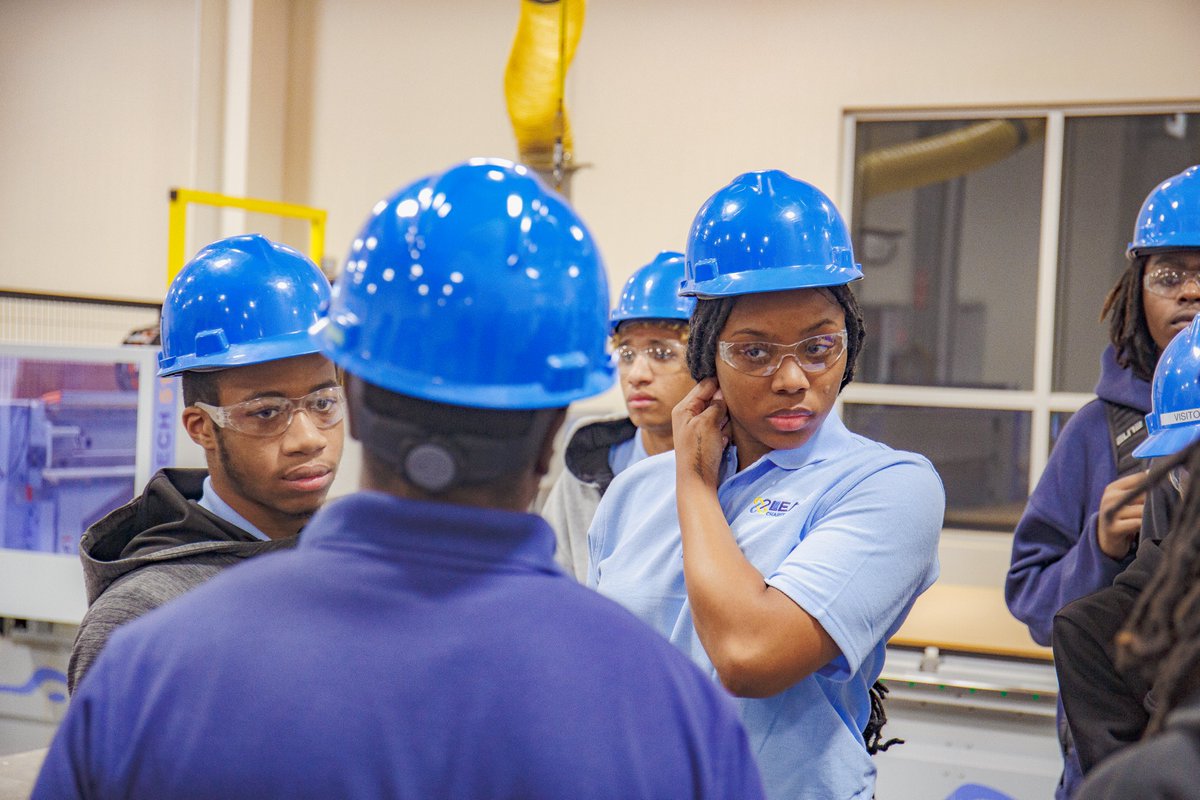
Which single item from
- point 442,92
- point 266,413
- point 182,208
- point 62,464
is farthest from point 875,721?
point 442,92

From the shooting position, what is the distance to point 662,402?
2479mm

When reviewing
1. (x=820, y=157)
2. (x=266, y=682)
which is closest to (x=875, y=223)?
(x=820, y=157)

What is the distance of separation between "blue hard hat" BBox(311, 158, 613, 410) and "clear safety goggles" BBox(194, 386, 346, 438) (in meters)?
0.71

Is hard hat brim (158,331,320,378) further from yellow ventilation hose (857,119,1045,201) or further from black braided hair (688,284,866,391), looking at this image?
yellow ventilation hose (857,119,1045,201)

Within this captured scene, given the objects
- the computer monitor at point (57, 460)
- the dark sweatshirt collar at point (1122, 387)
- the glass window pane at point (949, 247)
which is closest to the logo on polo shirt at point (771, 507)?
the dark sweatshirt collar at point (1122, 387)

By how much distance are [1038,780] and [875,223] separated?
2577 mm

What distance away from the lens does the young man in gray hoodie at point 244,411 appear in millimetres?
1465

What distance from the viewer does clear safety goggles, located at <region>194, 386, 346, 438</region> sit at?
1.48 meters

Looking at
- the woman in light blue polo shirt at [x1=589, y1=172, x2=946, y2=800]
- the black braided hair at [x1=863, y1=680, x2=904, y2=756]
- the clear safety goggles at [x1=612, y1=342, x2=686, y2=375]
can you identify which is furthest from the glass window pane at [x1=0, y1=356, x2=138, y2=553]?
the black braided hair at [x1=863, y1=680, x2=904, y2=756]

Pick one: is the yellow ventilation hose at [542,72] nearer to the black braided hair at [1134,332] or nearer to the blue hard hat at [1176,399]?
the black braided hair at [1134,332]

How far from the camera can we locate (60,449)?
337cm

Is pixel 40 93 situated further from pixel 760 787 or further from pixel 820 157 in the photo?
pixel 760 787

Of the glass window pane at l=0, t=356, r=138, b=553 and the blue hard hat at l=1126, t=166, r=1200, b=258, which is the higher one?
the blue hard hat at l=1126, t=166, r=1200, b=258

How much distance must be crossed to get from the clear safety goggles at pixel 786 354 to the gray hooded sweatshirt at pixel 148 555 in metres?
0.66
